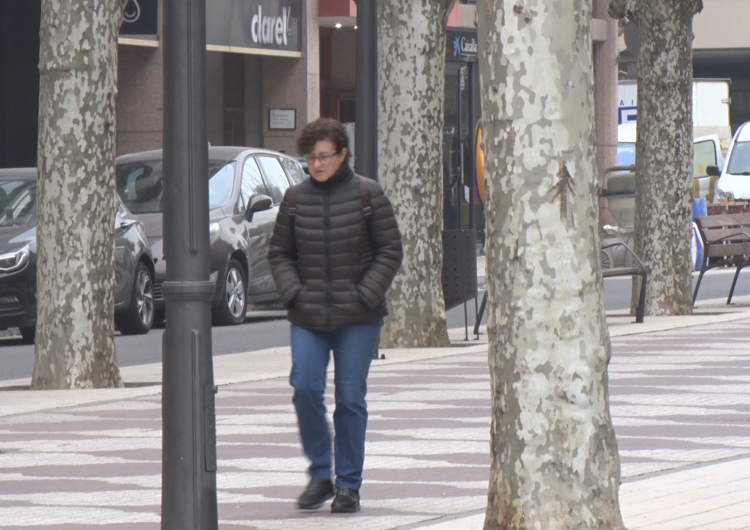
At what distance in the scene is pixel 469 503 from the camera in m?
7.21

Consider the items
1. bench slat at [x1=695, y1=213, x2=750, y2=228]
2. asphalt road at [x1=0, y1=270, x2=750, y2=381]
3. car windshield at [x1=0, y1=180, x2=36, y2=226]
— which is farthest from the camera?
bench slat at [x1=695, y1=213, x2=750, y2=228]

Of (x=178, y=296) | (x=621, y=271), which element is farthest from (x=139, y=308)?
(x=178, y=296)

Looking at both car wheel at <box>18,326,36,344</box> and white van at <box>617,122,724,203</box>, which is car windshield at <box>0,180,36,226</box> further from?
white van at <box>617,122,724,203</box>

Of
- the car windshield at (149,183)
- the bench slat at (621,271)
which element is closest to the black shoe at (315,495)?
the bench slat at (621,271)

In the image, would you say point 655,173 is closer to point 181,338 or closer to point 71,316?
point 71,316

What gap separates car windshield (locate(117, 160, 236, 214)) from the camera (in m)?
18.3

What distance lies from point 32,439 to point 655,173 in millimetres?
9715

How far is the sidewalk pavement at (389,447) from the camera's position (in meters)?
7.03

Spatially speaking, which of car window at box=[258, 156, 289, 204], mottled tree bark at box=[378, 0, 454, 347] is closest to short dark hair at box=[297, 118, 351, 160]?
mottled tree bark at box=[378, 0, 454, 347]

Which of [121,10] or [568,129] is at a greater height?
[121,10]

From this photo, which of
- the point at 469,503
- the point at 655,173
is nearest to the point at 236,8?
the point at 655,173

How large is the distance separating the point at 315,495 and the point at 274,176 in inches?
478

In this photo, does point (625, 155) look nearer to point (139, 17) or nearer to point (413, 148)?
point (139, 17)

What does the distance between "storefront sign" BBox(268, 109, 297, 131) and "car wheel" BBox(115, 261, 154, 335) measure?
41.2 ft
